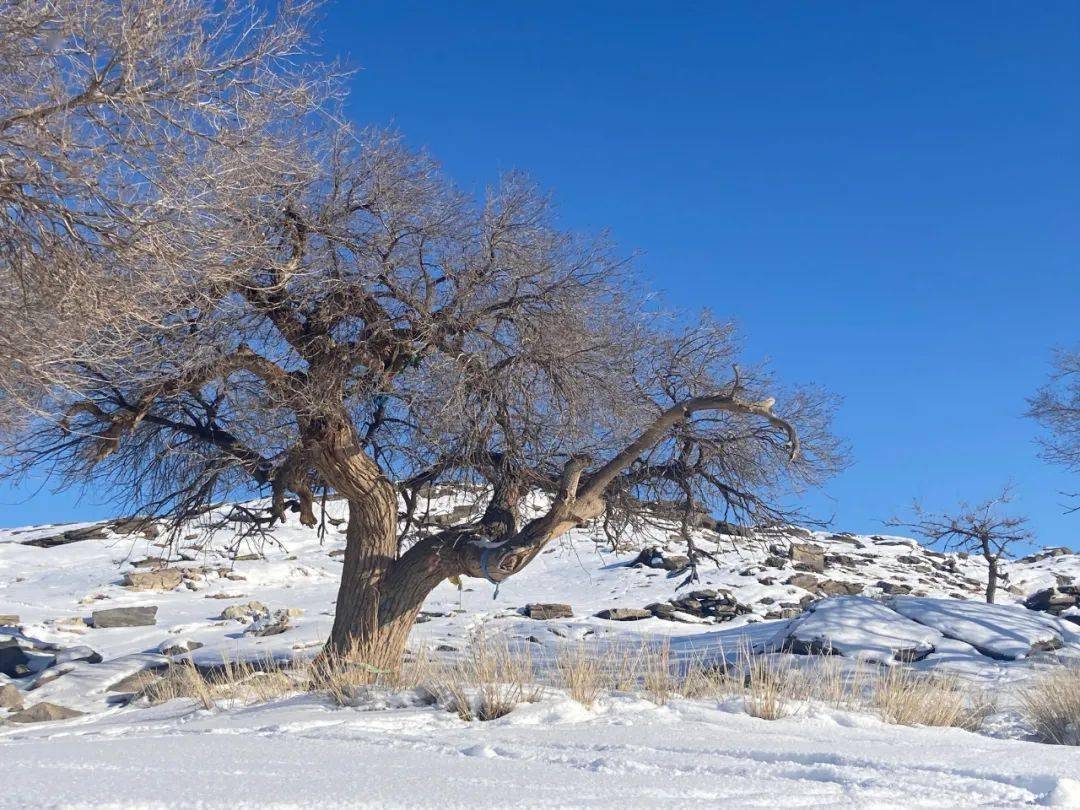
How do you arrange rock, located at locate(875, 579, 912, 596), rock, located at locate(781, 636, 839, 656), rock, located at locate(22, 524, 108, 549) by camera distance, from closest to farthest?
rock, located at locate(781, 636, 839, 656) < rock, located at locate(875, 579, 912, 596) < rock, located at locate(22, 524, 108, 549)

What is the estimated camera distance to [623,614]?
73.9 ft

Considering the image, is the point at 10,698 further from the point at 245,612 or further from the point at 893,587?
the point at 893,587

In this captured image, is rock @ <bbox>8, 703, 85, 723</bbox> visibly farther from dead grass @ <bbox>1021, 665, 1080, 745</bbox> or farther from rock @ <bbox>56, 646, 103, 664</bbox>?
dead grass @ <bbox>1021, 665, 1080, 745</bbox>

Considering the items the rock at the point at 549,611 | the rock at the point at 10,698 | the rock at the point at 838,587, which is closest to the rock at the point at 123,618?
the rock at the point at 10,698

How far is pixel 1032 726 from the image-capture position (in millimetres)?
8305

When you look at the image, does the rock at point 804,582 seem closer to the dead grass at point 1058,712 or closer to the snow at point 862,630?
the snow at point 862,630

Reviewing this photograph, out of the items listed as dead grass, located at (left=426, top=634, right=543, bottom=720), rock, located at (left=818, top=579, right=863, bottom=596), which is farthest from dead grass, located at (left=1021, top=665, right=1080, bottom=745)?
rock, located at (left=818, top=579, right=863, bottom=596)

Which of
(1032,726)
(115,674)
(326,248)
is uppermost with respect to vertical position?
(326,248)

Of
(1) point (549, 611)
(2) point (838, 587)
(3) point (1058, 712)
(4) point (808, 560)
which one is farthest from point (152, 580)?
(3) point (1058, 712)

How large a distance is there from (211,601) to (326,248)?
1706cm

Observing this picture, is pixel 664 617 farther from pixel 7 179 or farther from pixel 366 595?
pixel 7 179

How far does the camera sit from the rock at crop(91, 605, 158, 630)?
2203 cm

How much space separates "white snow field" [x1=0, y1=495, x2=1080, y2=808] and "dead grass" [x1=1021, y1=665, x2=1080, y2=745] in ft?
0.69

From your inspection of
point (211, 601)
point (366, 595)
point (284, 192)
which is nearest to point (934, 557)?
point (211, 601)
